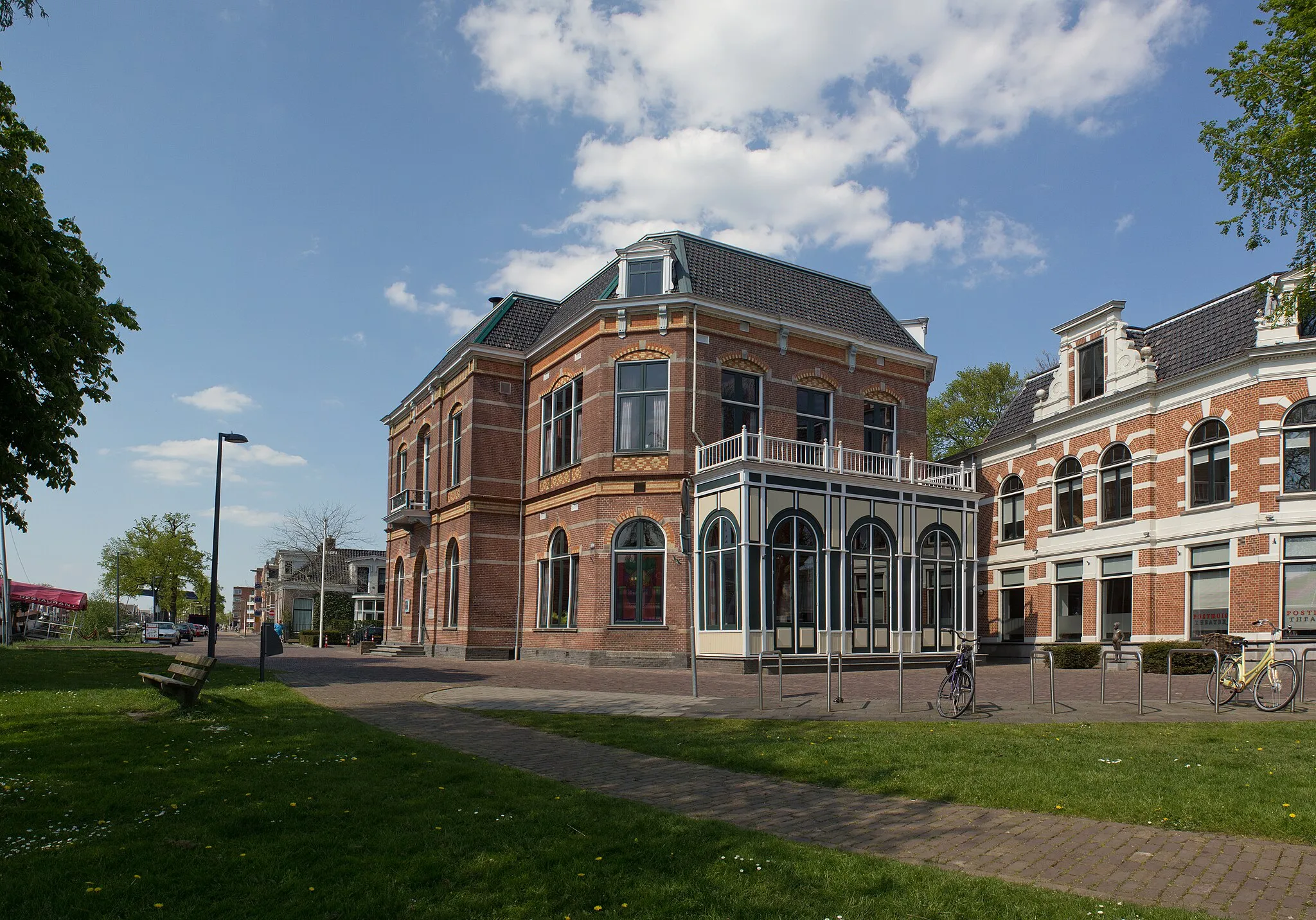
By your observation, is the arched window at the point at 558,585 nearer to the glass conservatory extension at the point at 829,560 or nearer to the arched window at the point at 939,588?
the glass conservatory extension at the point at 829,560

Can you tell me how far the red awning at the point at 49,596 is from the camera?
6267 cm

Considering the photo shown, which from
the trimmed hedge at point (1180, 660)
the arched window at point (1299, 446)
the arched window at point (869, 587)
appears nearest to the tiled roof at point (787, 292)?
the arched window at point (869, 587)

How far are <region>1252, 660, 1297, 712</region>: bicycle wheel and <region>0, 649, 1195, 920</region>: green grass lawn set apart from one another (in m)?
10.4

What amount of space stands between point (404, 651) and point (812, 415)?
17.8 m

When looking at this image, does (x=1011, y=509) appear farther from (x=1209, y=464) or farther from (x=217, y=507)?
(x=217, y=507)

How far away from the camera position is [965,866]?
5.71 metres

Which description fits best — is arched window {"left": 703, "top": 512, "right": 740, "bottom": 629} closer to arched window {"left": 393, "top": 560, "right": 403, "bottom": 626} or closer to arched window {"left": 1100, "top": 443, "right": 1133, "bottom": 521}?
arched window {"left": 1100, "top": 443, "right": 1133, "bottom": 521}

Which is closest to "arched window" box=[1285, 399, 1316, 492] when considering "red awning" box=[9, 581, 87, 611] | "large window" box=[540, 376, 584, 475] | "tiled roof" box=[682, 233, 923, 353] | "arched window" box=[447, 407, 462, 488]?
"tiled roof" box=[682, 233, 923, 353]

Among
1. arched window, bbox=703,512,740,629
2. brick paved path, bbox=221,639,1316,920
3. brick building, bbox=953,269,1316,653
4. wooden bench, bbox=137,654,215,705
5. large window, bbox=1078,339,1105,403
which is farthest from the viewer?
large window, bbox=1078,339,1105,403

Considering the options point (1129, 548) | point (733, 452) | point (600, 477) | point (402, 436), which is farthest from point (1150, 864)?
→ point (402, 436)

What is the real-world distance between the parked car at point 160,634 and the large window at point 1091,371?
1924 inches

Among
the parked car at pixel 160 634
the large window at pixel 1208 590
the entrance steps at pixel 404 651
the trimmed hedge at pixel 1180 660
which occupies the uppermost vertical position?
the large window at pixel 1208 590

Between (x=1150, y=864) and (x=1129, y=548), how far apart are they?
24.0 m

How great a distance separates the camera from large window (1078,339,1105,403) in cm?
2936
